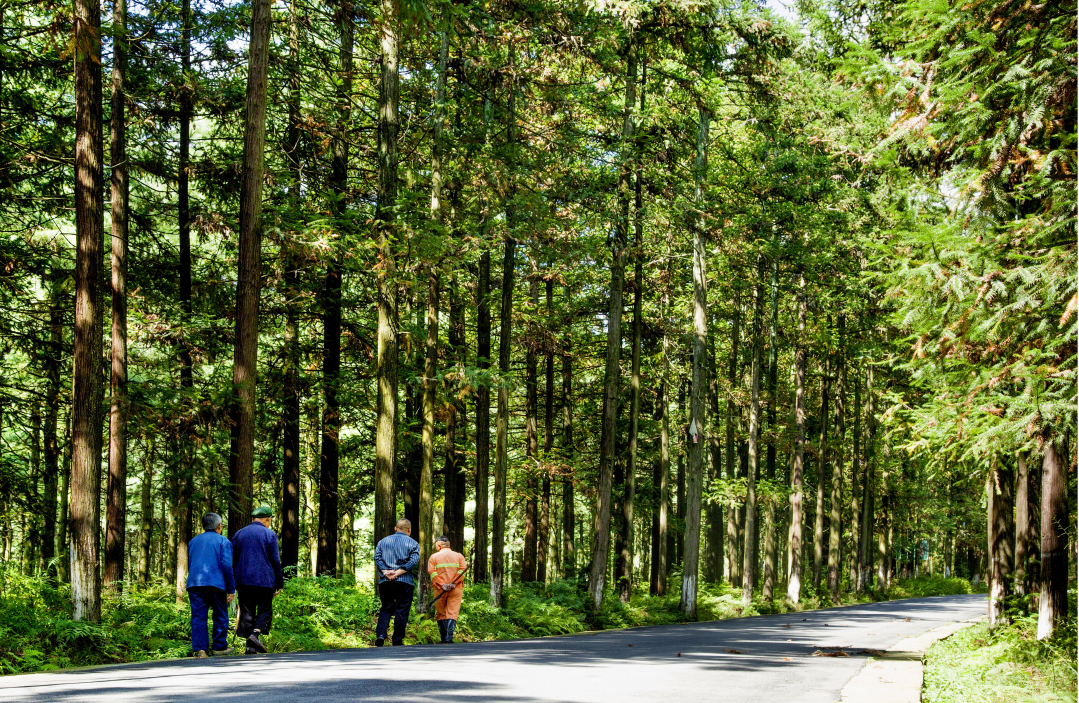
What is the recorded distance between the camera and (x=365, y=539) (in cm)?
4781

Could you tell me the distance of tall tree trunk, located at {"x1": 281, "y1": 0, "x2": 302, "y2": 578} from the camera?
619 inches

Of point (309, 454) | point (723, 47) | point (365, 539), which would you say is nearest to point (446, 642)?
point (723, 47)

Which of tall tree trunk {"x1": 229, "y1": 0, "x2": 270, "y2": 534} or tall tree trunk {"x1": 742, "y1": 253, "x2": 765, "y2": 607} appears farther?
tall tree trunk {"x1": 742, "y1": 253, "x2": 765, "y2": 607}

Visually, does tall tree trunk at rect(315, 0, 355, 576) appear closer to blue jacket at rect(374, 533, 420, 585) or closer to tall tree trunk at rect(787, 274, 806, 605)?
blue jacket at rect(374, 533, 420, 585)

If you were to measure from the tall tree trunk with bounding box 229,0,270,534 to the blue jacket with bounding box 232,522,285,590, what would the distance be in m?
1.32

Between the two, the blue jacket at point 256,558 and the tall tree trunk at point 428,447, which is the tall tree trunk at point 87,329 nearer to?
the blue jacket at point 256,558

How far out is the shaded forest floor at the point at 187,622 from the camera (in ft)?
31.5

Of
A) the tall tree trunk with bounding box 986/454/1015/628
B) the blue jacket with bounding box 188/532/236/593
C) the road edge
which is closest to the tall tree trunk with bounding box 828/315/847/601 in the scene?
the tall tree trunk with bounding box 986/454/1015/628

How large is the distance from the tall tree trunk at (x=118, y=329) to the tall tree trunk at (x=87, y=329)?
1957 millimetres

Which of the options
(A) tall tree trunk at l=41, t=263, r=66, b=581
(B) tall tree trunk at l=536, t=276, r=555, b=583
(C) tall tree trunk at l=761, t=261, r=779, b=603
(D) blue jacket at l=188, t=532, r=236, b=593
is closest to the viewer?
(D) blue jacket at l=188, t=532, r=236, b=593

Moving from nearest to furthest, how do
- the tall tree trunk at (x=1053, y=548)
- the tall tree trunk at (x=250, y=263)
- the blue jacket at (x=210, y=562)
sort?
1. the blue jacket at (x=210, y=562)
2. the tall tree trunk at (x=250, y=263)
3. the tall tree trunk at (x=1053, y=548)

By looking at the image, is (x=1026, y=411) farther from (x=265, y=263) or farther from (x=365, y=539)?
(x=365, y=539)

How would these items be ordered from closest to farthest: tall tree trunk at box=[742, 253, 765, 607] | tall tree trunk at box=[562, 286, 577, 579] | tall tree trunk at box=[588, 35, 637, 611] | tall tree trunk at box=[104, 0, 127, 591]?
1. tall tree trunk at box=[104, 0, 127, 591]
2. tall tree trunk at box=[588, 35, 637, 611]
3. tall tree trunk at box=[562, 286, 577, 579]
4. tall tree trunk at box=[742, 253, 765, 607]

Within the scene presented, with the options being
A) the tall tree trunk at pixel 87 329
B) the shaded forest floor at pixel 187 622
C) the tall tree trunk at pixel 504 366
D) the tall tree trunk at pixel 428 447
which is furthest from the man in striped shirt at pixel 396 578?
the tall tree trunk at pixel 504 366
